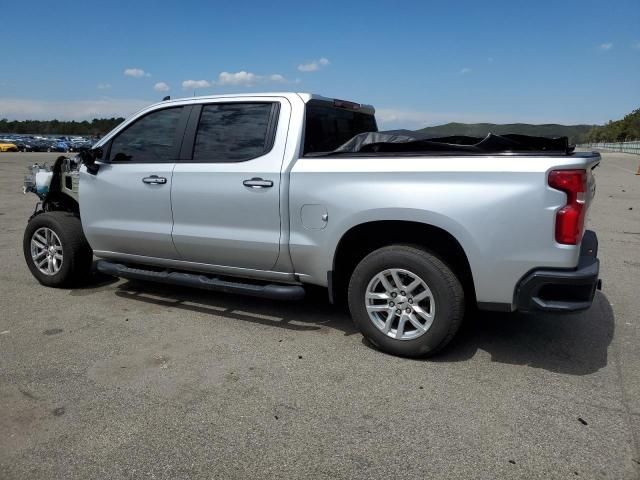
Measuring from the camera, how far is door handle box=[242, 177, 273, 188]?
4.13 metres

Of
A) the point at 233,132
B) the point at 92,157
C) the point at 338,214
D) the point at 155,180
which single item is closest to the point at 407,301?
the point at 338,214

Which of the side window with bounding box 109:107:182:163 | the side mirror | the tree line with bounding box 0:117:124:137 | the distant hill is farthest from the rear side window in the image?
the tree line with bounding box 0:117:124:137

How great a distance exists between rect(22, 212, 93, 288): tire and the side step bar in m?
0.40

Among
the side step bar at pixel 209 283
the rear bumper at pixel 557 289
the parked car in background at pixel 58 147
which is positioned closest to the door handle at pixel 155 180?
the side step bar at pixel 209 283

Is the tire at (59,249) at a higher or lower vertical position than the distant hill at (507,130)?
lower

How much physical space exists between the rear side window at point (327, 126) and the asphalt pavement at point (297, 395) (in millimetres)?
1500

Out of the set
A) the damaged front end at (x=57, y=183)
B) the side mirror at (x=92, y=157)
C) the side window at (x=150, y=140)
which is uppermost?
the side window at (x=150, y=140)

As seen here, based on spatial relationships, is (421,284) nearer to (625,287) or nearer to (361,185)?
(361,185)

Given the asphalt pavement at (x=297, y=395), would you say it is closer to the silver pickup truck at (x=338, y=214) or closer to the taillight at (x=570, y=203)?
the silver pickup truck at (x=338, y=214)

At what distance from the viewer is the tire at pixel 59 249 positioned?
17.9ft

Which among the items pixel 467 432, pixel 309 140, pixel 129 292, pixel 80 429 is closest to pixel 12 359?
pixel 80 429

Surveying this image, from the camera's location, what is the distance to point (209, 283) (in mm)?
4539

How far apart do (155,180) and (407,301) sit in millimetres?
2426

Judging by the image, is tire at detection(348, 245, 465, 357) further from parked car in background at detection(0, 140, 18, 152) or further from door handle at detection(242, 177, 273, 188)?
parked car in background at detection(0, 140, 18, 152)
